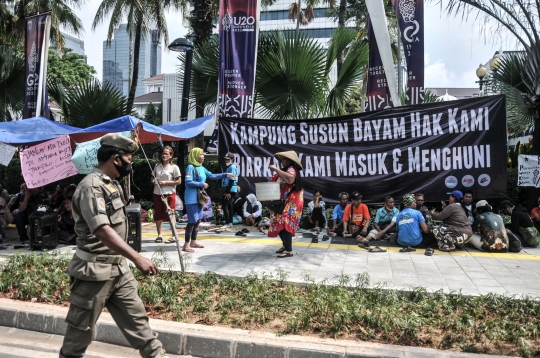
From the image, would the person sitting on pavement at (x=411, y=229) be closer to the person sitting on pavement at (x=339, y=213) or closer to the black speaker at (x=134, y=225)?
the person sitting on pavement at (x=339, y=213)

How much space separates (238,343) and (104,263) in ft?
4.96

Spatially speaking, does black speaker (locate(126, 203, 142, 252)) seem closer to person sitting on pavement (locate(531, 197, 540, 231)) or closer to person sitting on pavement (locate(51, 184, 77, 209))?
person sitting on pavement (locate(51, 184, 77, 209))

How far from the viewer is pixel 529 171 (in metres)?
9.25

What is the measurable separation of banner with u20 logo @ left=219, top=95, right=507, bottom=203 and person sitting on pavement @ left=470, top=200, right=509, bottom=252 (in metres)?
1.46

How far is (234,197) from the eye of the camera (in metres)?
10.6

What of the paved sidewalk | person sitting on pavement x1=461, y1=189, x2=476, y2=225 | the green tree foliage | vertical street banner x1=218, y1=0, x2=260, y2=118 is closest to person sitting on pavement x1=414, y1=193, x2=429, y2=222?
person sitting on pavement x1=461, y1=189, x2=476, y2=225

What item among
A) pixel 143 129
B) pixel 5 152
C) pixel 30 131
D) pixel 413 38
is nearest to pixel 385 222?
pixel 413 38

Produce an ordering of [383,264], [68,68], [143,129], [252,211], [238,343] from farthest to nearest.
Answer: [68,68], [252,211], [143,129], [383,264], [238,343]

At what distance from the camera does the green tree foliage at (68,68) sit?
3478cm

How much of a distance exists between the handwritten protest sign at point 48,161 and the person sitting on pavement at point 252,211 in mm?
3938

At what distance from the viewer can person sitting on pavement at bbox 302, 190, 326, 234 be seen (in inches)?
387

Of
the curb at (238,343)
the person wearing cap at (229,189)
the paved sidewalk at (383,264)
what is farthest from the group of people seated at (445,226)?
the curb at (238,343)

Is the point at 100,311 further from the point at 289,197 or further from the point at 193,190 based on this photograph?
the point at 193,190

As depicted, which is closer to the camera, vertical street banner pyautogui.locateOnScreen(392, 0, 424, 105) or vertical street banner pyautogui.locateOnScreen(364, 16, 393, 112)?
vertical street banner pyautogui.locateOnScreen(392, 0, 424, 105)
